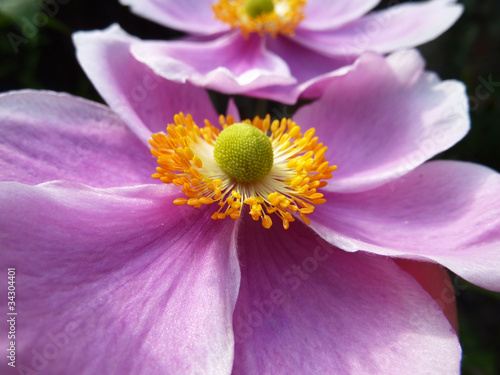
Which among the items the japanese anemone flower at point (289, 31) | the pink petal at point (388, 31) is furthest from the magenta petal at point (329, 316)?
the pink petal at point (388, 31)

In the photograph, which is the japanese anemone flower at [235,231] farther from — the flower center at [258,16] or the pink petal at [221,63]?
the flower center at [258,16]

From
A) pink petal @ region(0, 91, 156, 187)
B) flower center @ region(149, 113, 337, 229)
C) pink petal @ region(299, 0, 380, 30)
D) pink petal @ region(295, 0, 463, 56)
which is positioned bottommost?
flower center @ region(149, 113, 337, 229)

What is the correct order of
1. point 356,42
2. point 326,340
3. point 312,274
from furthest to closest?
point 356,42
point 312,274
point 326,340

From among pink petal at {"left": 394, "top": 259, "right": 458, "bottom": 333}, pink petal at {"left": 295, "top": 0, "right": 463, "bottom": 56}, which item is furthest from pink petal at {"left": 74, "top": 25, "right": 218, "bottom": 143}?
pink petal at {"left": 394, "top": 259, "right": 458, "bottom": 333}

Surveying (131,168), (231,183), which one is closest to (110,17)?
(131,168)

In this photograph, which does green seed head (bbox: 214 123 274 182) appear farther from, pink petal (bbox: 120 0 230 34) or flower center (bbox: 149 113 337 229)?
pink petal (bbox: 120 0 230 34)

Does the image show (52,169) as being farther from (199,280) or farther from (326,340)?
(326,340)

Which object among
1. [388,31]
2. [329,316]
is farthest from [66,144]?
[388,31]
